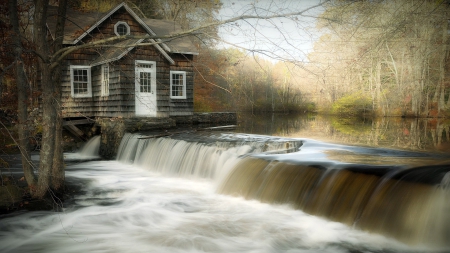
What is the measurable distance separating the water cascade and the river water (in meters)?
0.02

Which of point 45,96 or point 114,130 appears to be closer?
point 45,96

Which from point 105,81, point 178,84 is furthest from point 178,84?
point 105,81

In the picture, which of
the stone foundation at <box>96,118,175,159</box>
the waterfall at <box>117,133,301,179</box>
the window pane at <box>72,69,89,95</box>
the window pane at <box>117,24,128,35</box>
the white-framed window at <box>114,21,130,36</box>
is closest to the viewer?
the waterfall at <box>117,133,301,179</box>

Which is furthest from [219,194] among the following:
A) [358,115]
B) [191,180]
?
[358,115]

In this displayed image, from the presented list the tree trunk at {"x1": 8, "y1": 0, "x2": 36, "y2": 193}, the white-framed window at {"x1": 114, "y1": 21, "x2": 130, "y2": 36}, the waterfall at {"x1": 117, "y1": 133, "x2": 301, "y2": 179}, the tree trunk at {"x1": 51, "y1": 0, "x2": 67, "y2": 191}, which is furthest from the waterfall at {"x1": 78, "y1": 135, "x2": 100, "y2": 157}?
the tree trunk at {"x1": 8, "y1": 0, "x2": 36, "y2": 193}

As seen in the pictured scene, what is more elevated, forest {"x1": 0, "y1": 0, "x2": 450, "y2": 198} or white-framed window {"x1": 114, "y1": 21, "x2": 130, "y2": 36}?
white-framed window {"x1": 114, "y1": 21, "x2": 130, "y2": 36}

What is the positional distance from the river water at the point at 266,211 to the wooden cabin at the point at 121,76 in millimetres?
7273

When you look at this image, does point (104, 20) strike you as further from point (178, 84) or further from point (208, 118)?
point (208, 118)

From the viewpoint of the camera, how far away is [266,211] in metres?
7.34

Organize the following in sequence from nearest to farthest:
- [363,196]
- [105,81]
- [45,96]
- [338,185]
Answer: [363,196]
[338,185]
[45,96]
[105,81]

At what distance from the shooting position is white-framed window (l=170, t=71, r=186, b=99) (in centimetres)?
1961

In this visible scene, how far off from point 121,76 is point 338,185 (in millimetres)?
12282

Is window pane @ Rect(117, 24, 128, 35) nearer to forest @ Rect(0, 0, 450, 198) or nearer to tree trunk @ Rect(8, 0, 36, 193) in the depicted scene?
forest @ Rect(0, 0, 450, 198)

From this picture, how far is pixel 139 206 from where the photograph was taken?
827cm
